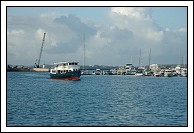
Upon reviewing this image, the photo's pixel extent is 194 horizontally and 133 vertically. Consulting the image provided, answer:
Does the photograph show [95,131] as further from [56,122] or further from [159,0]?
[56,122]

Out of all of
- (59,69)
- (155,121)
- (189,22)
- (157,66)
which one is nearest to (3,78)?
(189,22)

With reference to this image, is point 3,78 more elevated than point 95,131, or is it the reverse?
point 3,78

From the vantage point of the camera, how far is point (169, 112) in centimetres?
3225

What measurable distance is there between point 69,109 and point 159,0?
63.9ft

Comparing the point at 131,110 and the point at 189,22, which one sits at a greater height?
the point at 189,22

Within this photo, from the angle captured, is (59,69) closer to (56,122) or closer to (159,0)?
(56,122)

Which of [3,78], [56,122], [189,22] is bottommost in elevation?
[56,122]

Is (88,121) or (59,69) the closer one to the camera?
(88,121)

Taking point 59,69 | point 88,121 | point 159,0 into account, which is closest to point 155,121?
point 88,121

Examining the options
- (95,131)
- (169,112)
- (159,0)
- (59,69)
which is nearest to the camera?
(95,131)

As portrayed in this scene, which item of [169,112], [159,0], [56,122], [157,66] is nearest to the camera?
[159,0]

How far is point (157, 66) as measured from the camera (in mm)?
173500

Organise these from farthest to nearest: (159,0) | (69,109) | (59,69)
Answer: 1. (59,69)
2. (69,109)
3. (159,0)

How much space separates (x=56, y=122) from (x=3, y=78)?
9987 millimetres
